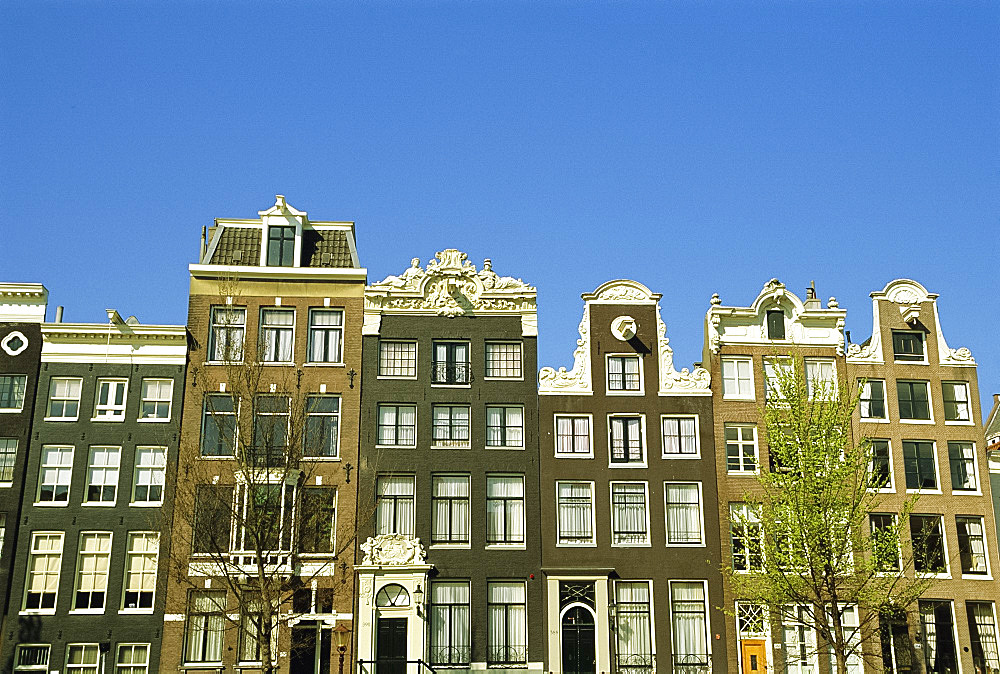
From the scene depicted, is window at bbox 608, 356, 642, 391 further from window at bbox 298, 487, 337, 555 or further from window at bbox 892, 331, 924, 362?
window at bbox 298, 487, 337, 555

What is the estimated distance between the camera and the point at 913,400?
47156mm

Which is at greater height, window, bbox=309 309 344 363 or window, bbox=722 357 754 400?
window, bbox=309 309 344 363

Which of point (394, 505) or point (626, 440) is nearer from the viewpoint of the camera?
point (394, 505)

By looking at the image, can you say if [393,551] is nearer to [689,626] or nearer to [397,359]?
[397,359]

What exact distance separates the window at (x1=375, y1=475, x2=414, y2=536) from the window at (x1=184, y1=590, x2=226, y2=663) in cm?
646


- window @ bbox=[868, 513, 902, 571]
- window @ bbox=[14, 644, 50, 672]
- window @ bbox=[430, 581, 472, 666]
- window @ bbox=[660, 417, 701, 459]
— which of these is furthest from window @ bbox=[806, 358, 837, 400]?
window @ bbox=[14, 644, 50, 672]

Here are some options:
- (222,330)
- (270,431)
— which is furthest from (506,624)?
(222,330)

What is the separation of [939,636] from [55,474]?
34438mm

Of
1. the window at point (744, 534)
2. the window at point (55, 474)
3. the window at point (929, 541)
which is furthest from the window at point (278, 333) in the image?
the window at point (929, 541)

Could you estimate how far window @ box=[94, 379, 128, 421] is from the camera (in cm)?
4550

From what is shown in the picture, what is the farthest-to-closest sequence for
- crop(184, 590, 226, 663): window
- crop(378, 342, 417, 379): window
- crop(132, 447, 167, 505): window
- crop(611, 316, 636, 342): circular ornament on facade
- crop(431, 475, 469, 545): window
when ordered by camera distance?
1. crop(611, 316, 636, 342): circular ornament on facade
2. crop(378, 342, 417, 379): window
3. crop(431, 475, 469, 545): window
4. crop(132, 447, 167, 505): window
5. crop(184, 590, 226, 663): window

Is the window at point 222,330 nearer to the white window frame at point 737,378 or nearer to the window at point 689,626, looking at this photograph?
the white window frame at point 737,378

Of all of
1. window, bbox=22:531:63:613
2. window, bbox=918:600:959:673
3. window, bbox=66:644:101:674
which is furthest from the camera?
window, bbox=918:600:959:673

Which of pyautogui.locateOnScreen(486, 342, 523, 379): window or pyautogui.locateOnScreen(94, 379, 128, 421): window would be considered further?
pyautogui.locateOnScreen(486, 342, 523, 379): window
